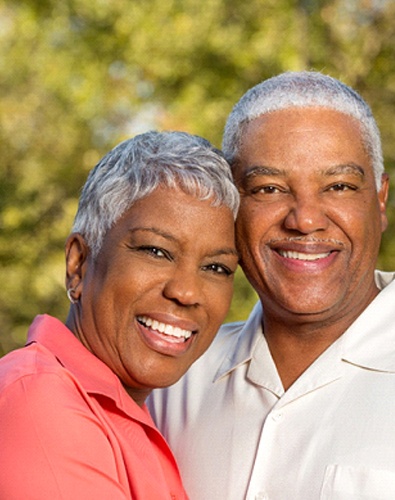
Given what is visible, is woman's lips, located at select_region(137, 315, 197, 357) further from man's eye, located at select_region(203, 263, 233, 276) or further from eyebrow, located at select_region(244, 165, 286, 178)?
eyebrow, located at select_region(244, 165, 286, 178)

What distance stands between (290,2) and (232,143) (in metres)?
6.31

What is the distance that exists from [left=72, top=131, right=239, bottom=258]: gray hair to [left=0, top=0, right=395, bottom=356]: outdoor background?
5855 millimetres

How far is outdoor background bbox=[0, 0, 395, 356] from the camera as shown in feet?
29.8

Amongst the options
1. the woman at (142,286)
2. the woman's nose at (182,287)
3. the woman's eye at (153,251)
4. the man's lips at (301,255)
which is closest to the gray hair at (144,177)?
the woman at (142,286)

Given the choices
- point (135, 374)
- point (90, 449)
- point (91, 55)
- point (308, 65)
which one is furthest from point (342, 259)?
point (91, 55)

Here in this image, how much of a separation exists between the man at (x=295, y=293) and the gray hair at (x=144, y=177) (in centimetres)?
31

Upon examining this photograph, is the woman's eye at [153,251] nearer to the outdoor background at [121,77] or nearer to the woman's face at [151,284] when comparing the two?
the woman's face at [151,284]

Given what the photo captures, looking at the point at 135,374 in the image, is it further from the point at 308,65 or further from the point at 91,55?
the point at 91,55

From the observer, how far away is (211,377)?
337 cm

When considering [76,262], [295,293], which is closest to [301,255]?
[295,293]

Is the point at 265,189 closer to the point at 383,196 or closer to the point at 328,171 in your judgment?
the point at 328,171

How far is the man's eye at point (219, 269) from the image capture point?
2828 millimetres

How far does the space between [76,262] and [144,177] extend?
36 centimetres

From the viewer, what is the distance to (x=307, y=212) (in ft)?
9.93
